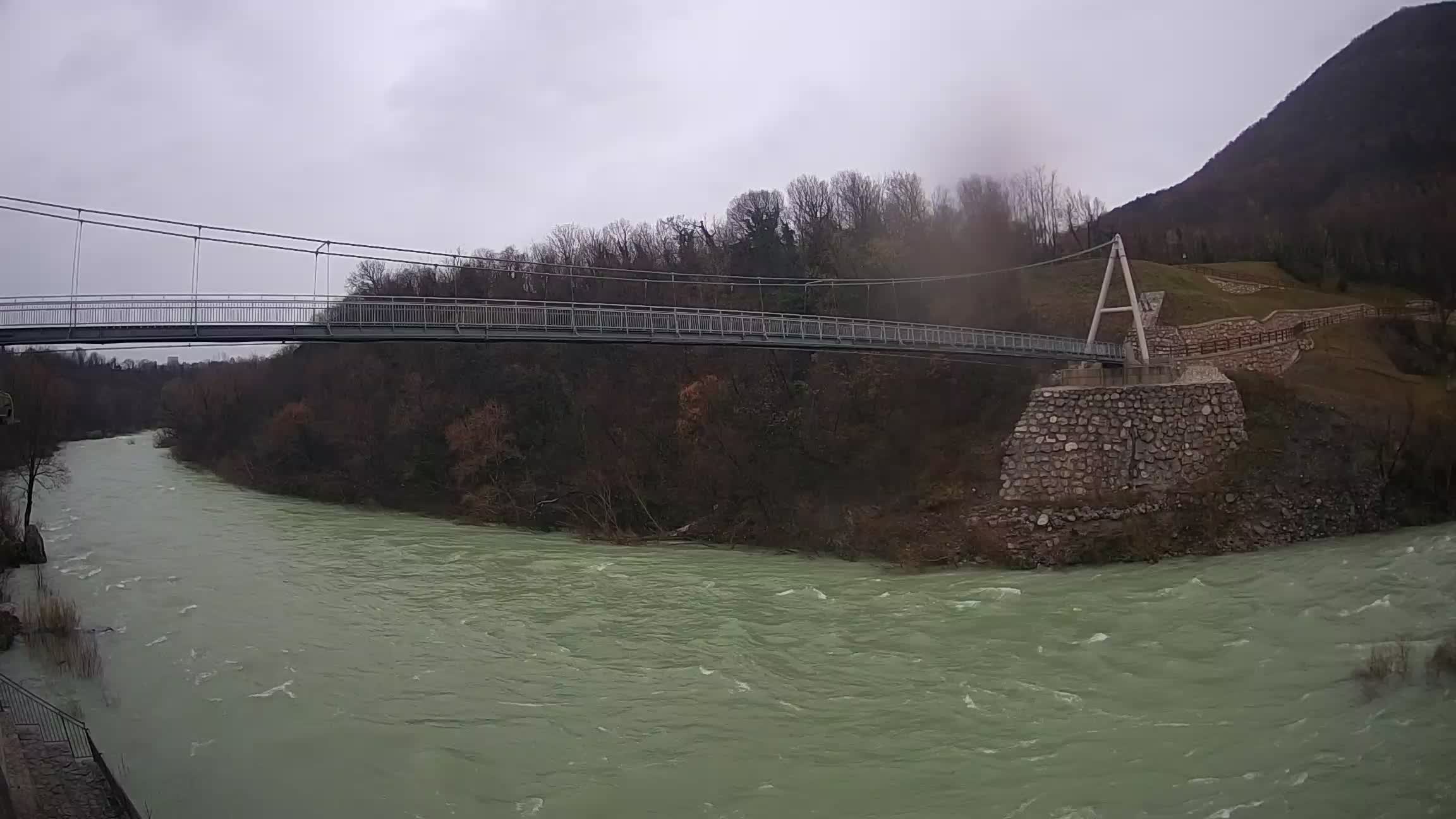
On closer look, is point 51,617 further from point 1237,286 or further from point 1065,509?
point 1237,286

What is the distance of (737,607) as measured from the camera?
17625mm

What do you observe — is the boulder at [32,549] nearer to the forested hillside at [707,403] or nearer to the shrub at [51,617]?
the shrub at [51,617]

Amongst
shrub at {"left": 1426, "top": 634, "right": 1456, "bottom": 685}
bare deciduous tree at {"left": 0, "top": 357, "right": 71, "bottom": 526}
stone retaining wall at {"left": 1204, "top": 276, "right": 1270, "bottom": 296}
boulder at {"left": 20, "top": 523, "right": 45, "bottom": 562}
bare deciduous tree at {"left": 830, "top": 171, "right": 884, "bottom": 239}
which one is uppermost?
bare deciduous tree at {"left": 830, "top": 171, "right": 884, "bottom": 239}

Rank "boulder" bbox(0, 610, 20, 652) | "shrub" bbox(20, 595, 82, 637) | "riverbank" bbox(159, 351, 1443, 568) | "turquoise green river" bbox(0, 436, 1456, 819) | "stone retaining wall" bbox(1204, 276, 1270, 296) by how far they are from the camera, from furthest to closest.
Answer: "stone retaining wall" bbox(1204, 276, 1270, 296) → "riverbank" bbox(159, 351, 1443, 568) → "shrub" bbox(20, 595, 82, 637) → "boulder" bbox(0, 610, 20, 652) → "turquoise green river" bbox(0, 436, 1456, 819)

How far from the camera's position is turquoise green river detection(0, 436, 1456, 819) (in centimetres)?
866

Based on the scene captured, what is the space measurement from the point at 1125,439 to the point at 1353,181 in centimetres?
3058

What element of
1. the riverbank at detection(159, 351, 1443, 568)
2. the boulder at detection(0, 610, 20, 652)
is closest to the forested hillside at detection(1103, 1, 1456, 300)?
the riverbank at detection(159, 351, 1443, 568)

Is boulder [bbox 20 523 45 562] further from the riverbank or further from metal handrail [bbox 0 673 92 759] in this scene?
the riverbank

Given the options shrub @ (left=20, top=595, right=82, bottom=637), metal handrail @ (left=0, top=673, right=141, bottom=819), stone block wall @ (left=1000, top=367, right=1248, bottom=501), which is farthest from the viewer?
stone block wall @ (left=1000, top=367, right=1248, bottom=501)

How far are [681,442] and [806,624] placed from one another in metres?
17.2

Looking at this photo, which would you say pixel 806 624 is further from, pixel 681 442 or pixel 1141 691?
pixel 681 442

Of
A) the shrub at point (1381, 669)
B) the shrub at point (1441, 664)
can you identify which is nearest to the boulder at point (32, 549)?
the shrub at point (1381, 669)

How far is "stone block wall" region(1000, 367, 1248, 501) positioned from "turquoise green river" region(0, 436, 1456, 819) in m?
3.49

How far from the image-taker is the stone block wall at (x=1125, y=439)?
73.7ft
